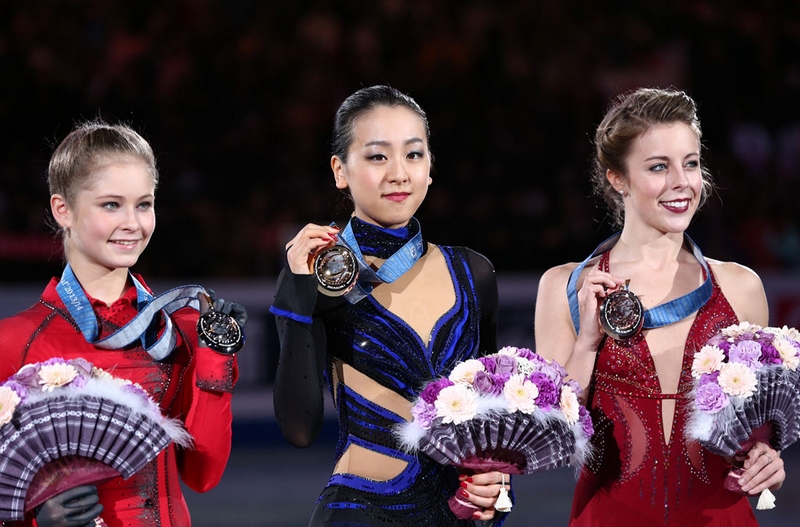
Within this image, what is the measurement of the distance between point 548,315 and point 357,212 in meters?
0.70

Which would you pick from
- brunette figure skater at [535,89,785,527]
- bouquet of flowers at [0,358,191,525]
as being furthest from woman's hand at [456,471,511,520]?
bouquet of flowers at [0,358,191,525]

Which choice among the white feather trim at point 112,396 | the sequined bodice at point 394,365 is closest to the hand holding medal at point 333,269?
the sequined bodice at point 394,365

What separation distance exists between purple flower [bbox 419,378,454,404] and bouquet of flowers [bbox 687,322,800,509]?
738 mm

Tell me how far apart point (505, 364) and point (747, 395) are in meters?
0.67

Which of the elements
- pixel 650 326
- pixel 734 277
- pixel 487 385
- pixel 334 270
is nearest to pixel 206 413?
pixel 334 270

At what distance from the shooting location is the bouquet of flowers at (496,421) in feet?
9.29

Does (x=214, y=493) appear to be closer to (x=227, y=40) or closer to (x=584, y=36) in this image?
(x=227, y=40)

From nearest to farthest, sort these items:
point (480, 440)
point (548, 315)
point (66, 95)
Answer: point (480, 440) → point (548, 315) → point (66, 95)

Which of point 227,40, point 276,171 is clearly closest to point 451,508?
point 276,171

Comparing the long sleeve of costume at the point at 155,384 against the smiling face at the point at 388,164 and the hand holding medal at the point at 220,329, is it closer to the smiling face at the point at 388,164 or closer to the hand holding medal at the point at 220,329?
the hand holding medal at the point at 220,329

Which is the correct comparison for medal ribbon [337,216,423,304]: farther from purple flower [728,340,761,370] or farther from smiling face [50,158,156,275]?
purple flower [728,340,761,370]

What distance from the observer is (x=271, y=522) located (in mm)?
5730

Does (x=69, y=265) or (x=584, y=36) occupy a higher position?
(x=584, y=36)

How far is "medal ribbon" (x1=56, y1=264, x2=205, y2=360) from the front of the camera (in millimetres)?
2996
